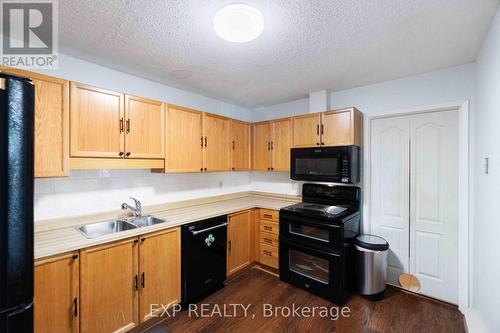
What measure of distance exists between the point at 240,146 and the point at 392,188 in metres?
2.03

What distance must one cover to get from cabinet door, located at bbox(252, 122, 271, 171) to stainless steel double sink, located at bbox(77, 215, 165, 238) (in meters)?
1.65

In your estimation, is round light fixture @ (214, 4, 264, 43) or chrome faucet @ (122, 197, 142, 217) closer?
round light fixture @ (214, 4, 264, 43)

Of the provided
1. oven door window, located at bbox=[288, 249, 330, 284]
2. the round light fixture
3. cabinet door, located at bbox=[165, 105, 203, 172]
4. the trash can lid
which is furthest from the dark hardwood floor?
the round light fixture

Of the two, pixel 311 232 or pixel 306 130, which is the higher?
pixel 306 130

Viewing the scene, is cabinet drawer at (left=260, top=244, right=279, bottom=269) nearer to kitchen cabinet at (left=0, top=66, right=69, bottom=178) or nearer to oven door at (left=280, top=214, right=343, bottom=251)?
oven door at (left=280, top=214, right=343, bottom=251)

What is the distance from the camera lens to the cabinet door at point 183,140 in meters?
2.41

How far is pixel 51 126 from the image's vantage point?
1657 mm

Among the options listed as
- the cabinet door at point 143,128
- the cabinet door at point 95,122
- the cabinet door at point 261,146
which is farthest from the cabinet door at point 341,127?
the cabinet door at point 95,122

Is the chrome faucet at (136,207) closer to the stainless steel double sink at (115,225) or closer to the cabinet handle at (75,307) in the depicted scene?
the stainless steel double sink at (115,225)

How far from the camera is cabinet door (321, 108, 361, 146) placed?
255 cm

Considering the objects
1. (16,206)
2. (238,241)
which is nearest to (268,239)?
(238,241)

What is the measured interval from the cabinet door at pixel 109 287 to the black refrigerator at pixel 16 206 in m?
1.02

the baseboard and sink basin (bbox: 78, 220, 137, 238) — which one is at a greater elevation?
sink basin (bbox: 78, 220, 137, 238)

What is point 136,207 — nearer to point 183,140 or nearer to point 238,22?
point 183,140
